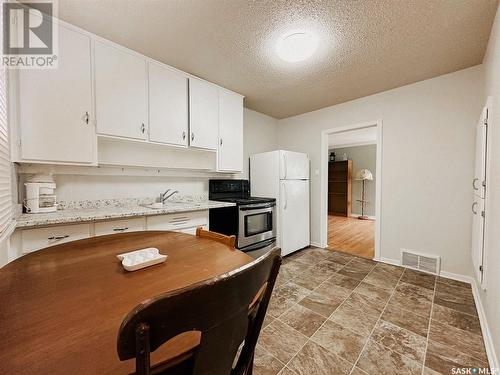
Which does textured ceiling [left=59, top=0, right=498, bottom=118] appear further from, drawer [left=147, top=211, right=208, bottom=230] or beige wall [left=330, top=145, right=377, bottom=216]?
beige wall [left=330, top=145, right=377, bottom=216]

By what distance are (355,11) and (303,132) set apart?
2.38 m

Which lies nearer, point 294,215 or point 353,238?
point 294,215

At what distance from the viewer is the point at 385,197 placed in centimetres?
300

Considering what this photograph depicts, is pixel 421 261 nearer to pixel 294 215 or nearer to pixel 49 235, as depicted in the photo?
pixel 294 215

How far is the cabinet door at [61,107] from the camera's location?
1.63 m

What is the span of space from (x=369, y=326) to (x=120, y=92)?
3036mm

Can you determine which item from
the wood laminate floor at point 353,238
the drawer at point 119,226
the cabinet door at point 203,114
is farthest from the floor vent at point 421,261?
the drawer at point 119,226

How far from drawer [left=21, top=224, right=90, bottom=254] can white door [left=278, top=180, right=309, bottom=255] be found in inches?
92.3

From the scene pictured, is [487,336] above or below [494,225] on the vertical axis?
below

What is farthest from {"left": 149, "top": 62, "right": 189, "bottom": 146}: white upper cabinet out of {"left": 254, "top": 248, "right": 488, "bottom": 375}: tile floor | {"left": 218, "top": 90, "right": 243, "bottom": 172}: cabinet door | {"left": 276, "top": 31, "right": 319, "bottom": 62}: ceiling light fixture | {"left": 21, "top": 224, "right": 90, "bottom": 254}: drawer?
{"left": 254, "top": 248, "right": 488, "bottom": 375}: tile floor

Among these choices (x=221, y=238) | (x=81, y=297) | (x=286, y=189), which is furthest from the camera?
(x=286, y=189)

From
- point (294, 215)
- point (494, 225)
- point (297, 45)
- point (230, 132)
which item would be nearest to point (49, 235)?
point (230, 132)

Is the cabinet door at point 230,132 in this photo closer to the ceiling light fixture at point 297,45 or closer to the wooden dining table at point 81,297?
the ceiling light fixture at point 297,45

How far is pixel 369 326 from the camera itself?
5.52ft
